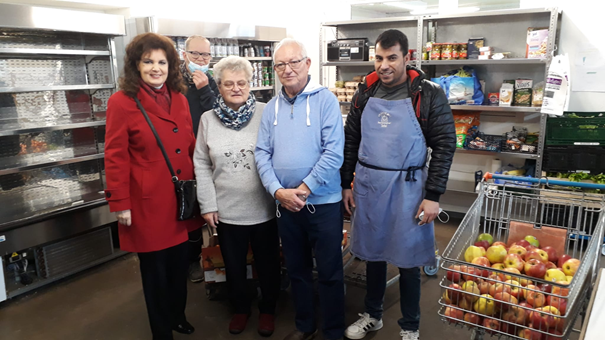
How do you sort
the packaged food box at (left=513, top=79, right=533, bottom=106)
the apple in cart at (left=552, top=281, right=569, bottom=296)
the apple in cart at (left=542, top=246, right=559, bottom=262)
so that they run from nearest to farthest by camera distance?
the apple in cart at (left=552, top=281, right=569, bottom=296) < the apple in cart at (left=542, top=246, right=559, bottom=262) < the packaged food box at (left=513, top=79, right=533, bottom=106)

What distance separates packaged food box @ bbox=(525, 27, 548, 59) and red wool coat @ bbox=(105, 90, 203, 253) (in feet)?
11.0

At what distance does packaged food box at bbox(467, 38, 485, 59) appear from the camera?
14.8 feet

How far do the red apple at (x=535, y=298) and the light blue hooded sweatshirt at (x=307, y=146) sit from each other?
1031 mm

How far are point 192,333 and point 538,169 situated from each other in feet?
11.4

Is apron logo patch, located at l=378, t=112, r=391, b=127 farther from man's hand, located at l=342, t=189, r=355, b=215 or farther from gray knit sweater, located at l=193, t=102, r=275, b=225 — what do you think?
Result: gray knit sweater, located at l=193, t=102, r=275, b=225

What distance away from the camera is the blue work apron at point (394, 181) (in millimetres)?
2258

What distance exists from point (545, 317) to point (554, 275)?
171mm

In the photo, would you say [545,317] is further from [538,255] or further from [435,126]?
[435,126]

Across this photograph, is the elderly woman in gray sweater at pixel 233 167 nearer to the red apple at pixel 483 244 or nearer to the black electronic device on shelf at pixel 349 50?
the red apple at pixel 483 244

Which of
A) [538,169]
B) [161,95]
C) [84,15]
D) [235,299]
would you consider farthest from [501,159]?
[84,15]

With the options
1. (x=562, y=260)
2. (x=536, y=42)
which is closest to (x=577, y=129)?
(x=536, y=42)

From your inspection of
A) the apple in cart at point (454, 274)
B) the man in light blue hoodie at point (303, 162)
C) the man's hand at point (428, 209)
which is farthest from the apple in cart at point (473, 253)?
the man in light blue hoodie at point (303, 162)

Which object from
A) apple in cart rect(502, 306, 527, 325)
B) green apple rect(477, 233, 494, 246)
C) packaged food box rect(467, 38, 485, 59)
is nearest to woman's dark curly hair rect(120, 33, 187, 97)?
green apple rect(477, 233, 494, 246)

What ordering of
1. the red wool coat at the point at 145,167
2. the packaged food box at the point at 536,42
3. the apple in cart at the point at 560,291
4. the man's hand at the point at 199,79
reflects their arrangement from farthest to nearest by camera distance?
1. the packaged food box at the point at 536,42
2. the man's hand at the point at 199,79
3. the red wool coat at the point at 145,167
4. the apple in cart at the point at 560,291
